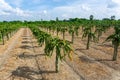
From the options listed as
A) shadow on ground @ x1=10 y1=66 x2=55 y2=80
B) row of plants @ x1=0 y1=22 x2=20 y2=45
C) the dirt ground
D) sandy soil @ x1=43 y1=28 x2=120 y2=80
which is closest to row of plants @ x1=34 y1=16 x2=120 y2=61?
sandy soil @ x1=43 y1=28 x2=120 y2=80

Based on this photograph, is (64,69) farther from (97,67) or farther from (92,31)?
(92,31)

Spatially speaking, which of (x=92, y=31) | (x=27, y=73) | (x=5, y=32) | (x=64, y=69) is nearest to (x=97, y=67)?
(x=64, y=69)

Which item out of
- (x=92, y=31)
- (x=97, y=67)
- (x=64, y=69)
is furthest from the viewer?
(x=92, y=31)

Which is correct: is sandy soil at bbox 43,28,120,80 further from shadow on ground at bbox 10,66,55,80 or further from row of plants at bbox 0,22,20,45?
row of plants at bbox 0,22,20,45

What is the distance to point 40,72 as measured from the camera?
20.6 meters

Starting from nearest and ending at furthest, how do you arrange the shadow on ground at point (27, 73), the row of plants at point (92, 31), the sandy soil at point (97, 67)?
the shadow on ground at point (27, 73) → the sandy soil at point (97, 67) → the row of plants at point (92, 31)

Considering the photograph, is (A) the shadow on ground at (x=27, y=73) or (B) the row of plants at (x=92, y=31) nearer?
(A) the shadow on ground at (x=27, y=73)

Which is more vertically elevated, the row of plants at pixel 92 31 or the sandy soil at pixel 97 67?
the row of plants at pixel 92 31

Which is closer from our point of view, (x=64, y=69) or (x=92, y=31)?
(x=64, y=69)

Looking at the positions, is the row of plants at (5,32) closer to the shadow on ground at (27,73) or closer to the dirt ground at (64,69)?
the dirt ground at (64,69)

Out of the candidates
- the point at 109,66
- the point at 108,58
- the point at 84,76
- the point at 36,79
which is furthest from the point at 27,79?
the point at 108,58

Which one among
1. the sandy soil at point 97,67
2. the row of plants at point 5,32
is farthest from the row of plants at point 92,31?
the row of plants at point 5,32

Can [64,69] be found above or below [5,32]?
below

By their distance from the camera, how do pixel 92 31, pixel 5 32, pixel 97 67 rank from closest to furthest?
pixel 97 67, pixel 5 32, pixel 92 31
